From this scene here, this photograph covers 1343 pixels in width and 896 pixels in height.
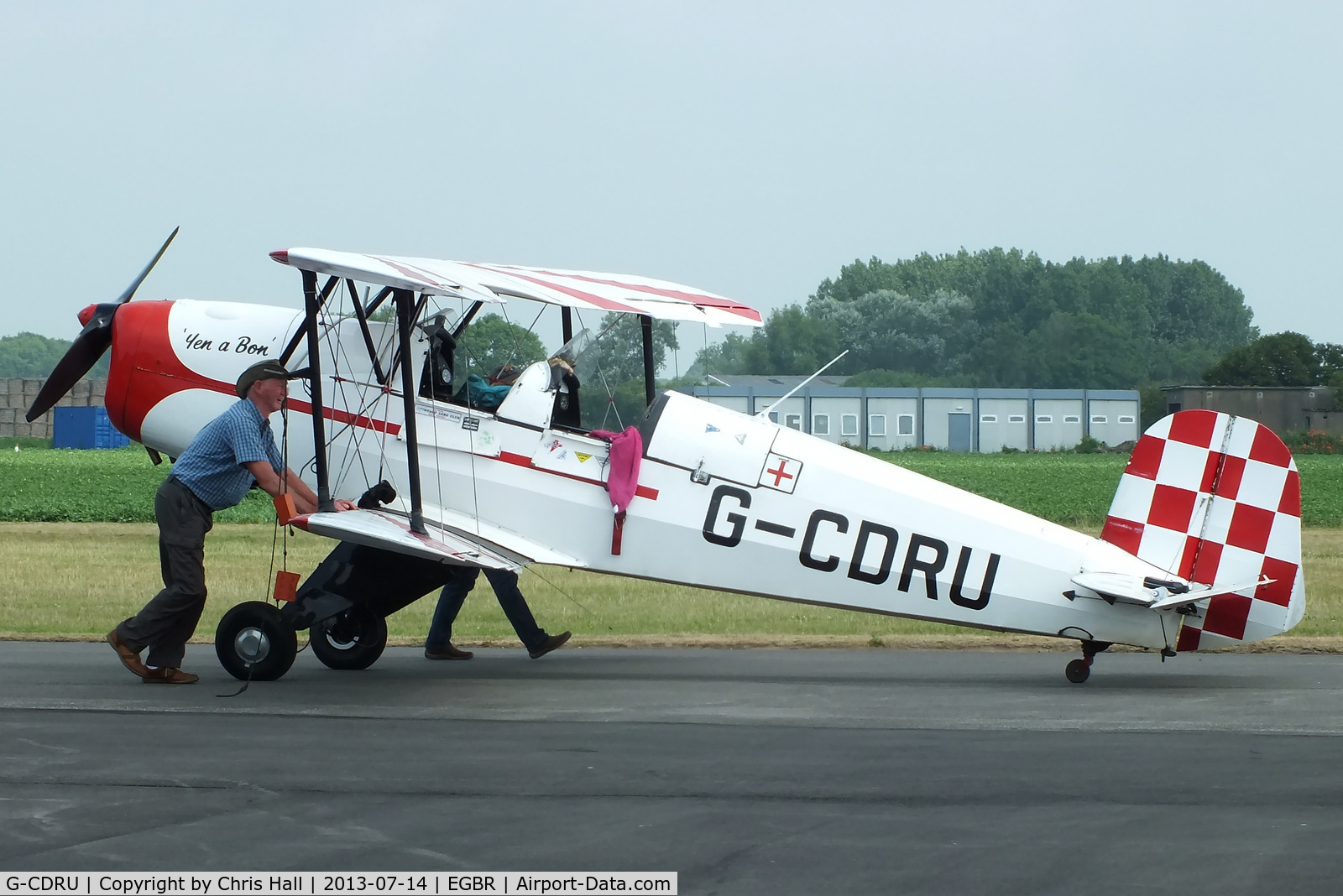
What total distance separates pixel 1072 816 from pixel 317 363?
19.0 ft

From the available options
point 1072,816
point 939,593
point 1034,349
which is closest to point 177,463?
point 939,593

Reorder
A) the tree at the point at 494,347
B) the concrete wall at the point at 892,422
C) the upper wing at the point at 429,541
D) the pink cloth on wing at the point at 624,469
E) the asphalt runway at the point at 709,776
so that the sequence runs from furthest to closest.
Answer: the concrete wall at the point at 892,422
the tree at the point at 494,347
the pink cloth on wing at the point at 624,469
the upper wing at the point at 429,541
the asphalt runway at the point at 709,776

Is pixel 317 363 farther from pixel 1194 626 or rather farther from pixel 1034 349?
pixel 1034 349

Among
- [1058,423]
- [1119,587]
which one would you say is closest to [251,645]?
[1119,587]

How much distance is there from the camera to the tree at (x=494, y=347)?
34.5ft

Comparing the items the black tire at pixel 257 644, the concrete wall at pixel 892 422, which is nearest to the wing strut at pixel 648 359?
the black tire at pixel 257 644

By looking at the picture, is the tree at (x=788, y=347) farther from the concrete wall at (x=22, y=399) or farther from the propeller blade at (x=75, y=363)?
the propeller blade at (x=75, y=363)

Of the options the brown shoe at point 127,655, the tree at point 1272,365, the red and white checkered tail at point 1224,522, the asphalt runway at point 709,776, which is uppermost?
the tree at point 1272,365

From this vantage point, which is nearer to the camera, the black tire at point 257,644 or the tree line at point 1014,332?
the black tire at point 257,644

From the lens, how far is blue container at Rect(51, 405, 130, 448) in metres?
79.4

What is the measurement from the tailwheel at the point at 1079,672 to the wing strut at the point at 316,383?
4894 mm

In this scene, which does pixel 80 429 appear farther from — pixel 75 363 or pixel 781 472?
pixel 781 472

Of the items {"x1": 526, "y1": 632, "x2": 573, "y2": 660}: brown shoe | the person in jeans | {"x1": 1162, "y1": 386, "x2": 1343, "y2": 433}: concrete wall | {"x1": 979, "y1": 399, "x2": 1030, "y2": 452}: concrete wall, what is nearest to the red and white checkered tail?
{"x1": 526, "y1": 632, "x2": 573, "y2": 660}: brown shoe

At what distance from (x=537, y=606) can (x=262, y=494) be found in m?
16.6
